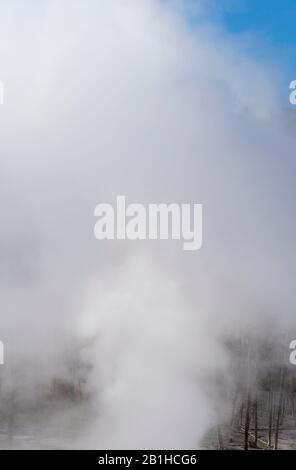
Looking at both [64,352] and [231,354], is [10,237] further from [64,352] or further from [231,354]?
[231,354]

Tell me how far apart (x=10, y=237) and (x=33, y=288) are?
2084 millimetres

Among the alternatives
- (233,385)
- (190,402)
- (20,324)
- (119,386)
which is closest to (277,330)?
(233,385)

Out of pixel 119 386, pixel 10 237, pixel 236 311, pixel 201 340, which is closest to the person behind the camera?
pixel 119 386

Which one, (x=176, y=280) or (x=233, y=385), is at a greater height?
(x=176, y=280)

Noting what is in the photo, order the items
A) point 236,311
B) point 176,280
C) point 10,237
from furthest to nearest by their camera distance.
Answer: point 10,237 → point 176,280 → point 236,311

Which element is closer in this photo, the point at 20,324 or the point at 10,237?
the point at 20,324

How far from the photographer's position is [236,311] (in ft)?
46.9

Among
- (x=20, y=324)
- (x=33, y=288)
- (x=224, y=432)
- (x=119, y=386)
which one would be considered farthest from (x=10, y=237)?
(x=224, y=432)

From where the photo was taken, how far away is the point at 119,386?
1234 cm

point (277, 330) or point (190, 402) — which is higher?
point (277, 330)

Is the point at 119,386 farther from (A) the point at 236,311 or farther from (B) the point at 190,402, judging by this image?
(A) the point at 236,311
